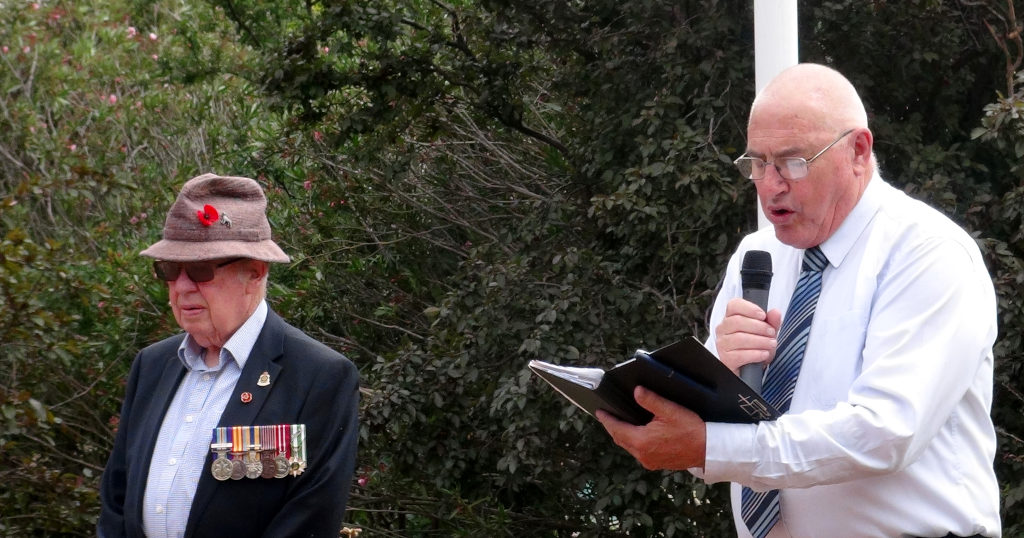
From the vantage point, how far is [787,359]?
9.27 ft

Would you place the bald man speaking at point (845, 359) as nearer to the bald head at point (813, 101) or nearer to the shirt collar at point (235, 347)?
the bald head at point (813, 101)

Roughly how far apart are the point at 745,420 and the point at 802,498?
12.3 inches

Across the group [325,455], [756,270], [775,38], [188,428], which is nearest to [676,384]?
[756,270]

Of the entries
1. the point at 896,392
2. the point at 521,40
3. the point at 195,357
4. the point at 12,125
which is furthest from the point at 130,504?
the point at 12,125

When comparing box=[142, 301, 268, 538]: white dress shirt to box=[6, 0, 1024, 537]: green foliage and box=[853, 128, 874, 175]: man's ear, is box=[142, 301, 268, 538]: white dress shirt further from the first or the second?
box=[6, 0, 1024, 537]: green foliage

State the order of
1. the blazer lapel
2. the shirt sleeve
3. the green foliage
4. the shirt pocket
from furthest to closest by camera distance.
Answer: the green foliage
the blazer lapel
the shirt pocket
the shirt sleeve

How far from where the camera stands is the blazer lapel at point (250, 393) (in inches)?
136

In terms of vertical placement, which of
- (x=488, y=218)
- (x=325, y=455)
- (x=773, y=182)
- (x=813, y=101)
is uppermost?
(x=813, y=101)

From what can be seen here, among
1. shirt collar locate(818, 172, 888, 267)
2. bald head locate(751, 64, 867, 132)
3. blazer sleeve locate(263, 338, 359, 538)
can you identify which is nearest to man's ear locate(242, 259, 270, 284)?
blazer sleeve locate(263, 338, 359, 538)

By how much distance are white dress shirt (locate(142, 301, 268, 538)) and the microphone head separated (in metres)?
1.50

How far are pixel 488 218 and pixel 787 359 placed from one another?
18.0 feet

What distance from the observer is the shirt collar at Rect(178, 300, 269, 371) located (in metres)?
3.65

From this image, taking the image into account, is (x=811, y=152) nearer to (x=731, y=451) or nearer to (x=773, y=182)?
(x=773, y=182)

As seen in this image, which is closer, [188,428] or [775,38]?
[188,428]
